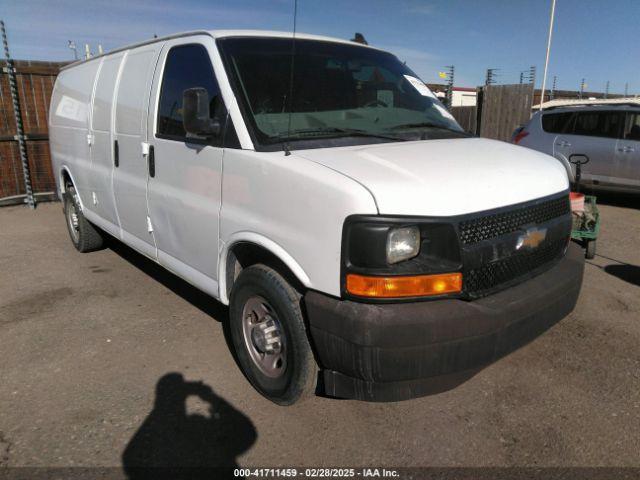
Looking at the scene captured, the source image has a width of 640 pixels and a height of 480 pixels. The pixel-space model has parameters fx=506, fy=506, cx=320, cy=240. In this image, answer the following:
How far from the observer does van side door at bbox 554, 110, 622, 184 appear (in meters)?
9.34

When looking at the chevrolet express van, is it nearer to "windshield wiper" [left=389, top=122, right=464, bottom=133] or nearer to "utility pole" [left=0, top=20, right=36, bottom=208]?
"windshield wiper" [left=389, top=122, right=464, bottom=133]

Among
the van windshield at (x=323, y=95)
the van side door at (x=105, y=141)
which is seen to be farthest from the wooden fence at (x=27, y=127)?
the van windshield at (x=323, y=95)

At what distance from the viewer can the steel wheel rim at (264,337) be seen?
2.90m

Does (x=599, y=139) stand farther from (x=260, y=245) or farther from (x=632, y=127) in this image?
(x=260, y=245)

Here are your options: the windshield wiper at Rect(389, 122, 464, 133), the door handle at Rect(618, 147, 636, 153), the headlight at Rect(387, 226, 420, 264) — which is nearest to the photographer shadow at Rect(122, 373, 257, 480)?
the headlight at Rect(387, 226, 420, 264)

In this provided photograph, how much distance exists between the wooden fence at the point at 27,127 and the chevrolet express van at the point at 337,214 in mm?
6205

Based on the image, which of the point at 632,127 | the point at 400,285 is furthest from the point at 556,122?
the point at 400,285

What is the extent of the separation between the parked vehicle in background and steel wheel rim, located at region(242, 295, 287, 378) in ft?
26.3

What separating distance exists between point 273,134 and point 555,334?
2729mm

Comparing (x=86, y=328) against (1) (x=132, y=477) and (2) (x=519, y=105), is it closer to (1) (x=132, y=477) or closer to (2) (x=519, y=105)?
(1) (x=132, y=477)

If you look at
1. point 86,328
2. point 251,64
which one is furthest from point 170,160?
point 86,328

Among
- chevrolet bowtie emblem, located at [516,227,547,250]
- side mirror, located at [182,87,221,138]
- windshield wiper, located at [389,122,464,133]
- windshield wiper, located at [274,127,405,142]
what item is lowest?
chevrolet bowtie emblem, located at [516,227,547,250]

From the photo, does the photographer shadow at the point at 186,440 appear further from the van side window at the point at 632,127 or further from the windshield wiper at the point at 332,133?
the van side window at the point at 632,127

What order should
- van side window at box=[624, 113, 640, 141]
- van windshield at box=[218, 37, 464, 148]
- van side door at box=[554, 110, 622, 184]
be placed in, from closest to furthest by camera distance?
van windshield at box=[218, 37, 464, 148], van side window at box=[624, 113, 640, 141], van side door at box=[554, 110, 622, 184]
